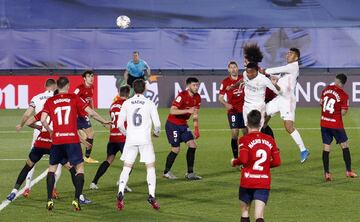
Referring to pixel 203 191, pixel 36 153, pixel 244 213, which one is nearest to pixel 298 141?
pixel 203 191

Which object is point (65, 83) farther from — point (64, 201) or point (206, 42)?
point (206, 42)

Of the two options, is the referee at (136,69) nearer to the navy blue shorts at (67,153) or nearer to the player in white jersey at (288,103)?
the player in white jersey at (288,103)

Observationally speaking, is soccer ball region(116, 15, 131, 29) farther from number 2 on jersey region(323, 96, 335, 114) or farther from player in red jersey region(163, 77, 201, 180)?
number 2 on jersey region(323, 96, 335, 114)

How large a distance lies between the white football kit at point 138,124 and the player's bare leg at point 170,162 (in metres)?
3.42

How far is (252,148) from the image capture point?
1206 centimetres

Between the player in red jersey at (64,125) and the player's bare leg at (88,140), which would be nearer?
the player in red jersey at (64,125)

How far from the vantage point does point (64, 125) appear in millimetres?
15055

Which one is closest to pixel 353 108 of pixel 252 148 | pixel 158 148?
pixel 158 148

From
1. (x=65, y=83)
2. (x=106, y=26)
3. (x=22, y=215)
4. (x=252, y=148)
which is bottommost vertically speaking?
(x=22, y=215)

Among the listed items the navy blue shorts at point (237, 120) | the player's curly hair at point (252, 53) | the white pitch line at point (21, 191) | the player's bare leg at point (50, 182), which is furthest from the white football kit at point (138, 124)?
the navy blue shorts at point (237, 120)

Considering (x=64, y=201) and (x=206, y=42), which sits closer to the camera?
(x=64, y=201)

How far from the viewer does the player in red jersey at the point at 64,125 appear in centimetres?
1504

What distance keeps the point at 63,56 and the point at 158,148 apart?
14.1 meters

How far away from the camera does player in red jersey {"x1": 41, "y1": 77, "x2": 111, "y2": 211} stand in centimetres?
1504
